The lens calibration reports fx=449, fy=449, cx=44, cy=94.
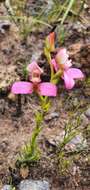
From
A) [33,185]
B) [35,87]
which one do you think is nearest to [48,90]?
[35,87]

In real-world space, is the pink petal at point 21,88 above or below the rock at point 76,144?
above

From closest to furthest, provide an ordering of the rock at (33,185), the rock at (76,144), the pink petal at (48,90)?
the pink petal at (48,90), the rock at (33,185), the rock at (76,144)

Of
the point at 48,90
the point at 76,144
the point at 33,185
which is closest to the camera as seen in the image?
the point at 48,90

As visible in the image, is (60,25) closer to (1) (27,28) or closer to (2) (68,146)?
(1) (27,28)

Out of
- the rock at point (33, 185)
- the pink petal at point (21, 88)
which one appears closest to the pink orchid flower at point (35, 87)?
the pink petal at point (21, 88)

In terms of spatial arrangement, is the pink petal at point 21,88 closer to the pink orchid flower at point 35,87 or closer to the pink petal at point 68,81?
the pink orchid flower at point 35,87

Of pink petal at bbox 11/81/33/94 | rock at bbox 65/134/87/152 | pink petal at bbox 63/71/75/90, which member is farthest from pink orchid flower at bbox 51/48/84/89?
rock at bbox 65/134/87/152

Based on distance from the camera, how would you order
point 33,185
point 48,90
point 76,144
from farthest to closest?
1. point 76,144
2. point 33,185
3. point 48,90

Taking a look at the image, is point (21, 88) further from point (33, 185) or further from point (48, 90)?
point (33, 185)
